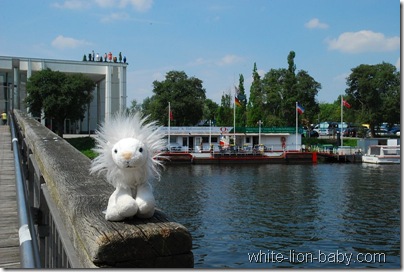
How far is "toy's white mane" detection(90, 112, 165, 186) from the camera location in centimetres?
211

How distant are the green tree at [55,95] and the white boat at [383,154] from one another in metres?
28.0

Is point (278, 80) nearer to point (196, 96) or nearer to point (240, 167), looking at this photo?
point (196, 96)

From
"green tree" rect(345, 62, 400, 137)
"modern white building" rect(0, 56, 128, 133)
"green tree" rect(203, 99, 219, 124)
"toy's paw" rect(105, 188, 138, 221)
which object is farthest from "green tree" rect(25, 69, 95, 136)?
"toy's paw" rect(105, 188, 138, 221)

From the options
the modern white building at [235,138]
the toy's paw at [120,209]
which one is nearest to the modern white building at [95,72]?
the modern white building at [235,138]

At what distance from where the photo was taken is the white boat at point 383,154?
45.7 metres

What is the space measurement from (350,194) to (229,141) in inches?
1097

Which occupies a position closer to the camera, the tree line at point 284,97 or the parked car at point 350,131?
the tree line at point 284,97

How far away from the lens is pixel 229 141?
51719mm

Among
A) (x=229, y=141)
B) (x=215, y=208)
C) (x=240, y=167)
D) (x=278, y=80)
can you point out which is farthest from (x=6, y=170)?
(x=278, y=80)

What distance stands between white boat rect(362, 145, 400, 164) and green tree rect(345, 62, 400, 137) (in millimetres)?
12614

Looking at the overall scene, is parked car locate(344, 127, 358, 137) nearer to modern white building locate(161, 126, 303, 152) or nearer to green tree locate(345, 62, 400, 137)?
green tree locate(345, 62, 400, 137)

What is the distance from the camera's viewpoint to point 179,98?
5681 cm

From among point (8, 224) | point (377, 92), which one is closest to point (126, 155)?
point (8, 224)

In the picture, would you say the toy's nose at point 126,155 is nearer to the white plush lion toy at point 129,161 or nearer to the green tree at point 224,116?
the white plush lion toy at point 129,161
